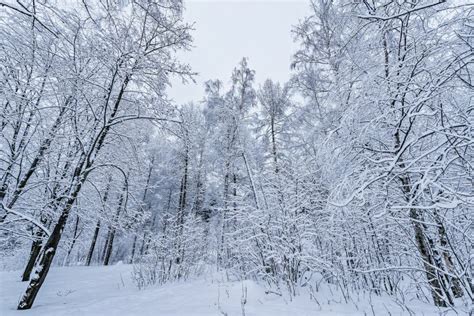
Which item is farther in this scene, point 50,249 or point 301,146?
point 301,146

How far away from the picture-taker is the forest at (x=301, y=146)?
2068 millimetres

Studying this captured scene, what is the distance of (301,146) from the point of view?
29.3 ft

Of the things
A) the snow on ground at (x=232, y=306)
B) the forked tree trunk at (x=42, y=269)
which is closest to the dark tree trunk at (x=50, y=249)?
the forked tree trunk at (x=42, y=269)

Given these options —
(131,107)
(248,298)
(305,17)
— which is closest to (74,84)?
(131,107)

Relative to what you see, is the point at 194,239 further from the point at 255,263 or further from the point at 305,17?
the point at 305,17

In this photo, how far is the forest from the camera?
207 cm

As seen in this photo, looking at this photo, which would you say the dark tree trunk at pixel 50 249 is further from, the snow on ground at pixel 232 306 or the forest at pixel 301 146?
the snow on ground at pixel 232 306

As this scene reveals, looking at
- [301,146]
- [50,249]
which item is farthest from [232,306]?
[301,146]

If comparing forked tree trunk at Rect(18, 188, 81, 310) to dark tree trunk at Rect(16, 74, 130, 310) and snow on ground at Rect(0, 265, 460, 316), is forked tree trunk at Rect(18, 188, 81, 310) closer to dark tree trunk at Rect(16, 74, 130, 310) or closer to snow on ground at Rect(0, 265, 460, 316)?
dark tree trunk at Rect(16, 74, 130, 310)

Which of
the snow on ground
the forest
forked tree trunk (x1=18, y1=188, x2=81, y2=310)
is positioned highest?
the forest

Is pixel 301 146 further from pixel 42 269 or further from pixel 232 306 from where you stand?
pixel 42 269

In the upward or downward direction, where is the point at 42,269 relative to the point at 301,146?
downward

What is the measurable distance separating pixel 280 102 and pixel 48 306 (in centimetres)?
1032

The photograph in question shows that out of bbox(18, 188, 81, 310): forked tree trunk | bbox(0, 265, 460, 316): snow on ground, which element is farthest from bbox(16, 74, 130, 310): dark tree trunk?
bbox(0, 265, 460, 316): snow on ground
